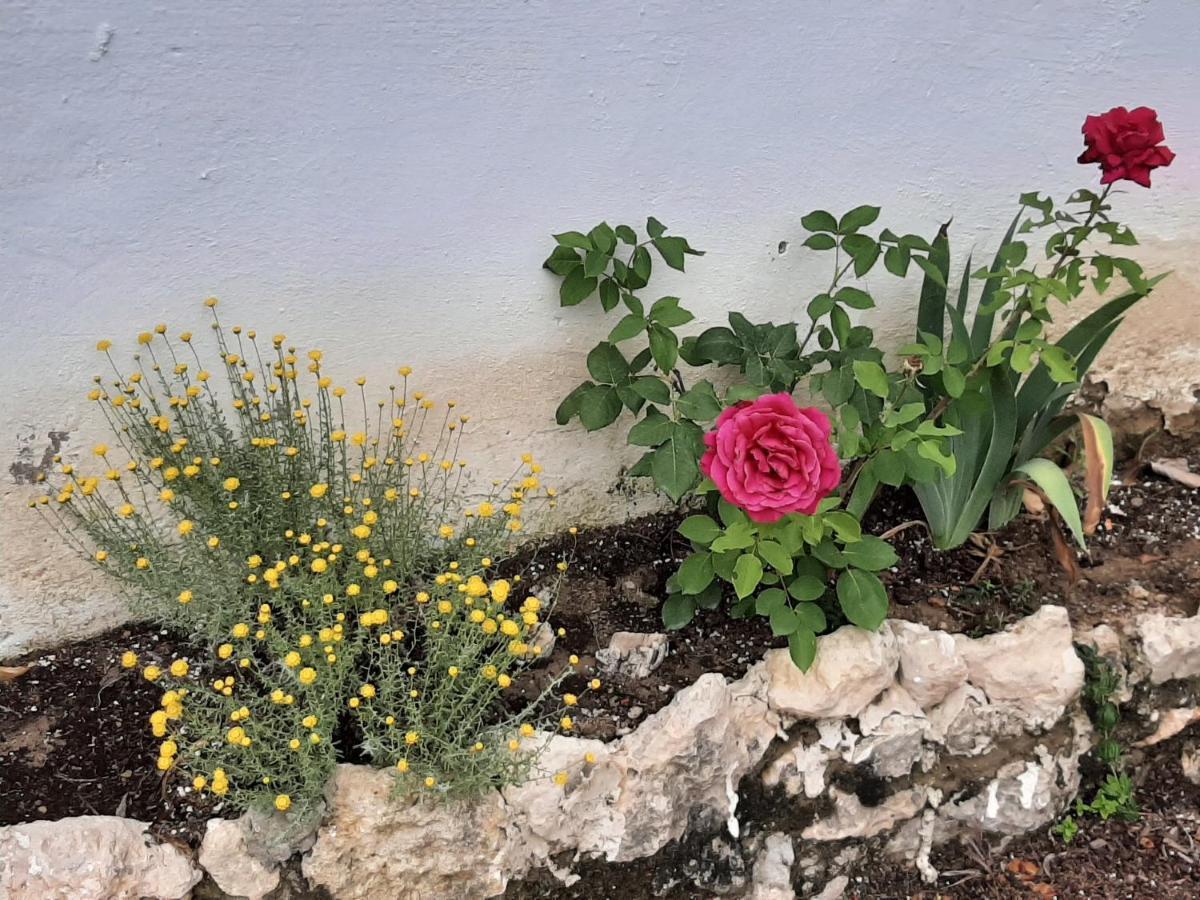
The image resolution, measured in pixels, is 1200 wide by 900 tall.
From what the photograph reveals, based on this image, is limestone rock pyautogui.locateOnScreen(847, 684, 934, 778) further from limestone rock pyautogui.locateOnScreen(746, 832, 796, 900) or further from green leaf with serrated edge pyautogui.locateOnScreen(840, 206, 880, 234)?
green leaf with serrated edge pyautogui.locateOnScreen(840, 206, 880, 234)

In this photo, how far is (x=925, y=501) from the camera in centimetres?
289

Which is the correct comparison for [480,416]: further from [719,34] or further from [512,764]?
[719,34]

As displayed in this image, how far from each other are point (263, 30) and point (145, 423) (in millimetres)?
966

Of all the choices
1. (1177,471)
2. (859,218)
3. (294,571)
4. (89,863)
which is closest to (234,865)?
(89,863)

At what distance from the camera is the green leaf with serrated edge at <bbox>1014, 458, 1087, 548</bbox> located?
2541mm

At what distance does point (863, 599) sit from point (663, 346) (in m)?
0.84

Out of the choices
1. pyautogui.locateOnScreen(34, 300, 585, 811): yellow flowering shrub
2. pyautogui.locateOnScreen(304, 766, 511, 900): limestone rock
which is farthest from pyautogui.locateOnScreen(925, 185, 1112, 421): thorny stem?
pyautogui.locateOnScreen(304, 766, 511, 900): limestone rock

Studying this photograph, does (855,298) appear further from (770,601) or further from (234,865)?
(234,865)

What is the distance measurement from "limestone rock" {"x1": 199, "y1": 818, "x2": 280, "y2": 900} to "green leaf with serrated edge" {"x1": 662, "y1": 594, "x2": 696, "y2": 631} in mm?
1183

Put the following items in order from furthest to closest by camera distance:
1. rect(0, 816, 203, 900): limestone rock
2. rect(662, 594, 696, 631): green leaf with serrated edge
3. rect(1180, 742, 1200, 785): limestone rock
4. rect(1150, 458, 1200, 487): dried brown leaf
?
rect(1150, 458, 1200, 487): dried brown leaf, rect(1180, 742, 1200, 785): limestone rock, rect(662, 594, 696, 631): green leaf with serrated edge, rect(0, 816, 203, 900): limestone rock

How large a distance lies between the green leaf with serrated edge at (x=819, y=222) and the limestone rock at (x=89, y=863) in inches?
85.3

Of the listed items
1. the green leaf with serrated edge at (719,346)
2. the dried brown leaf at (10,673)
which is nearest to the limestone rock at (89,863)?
the dried brown leaf at (10,673)

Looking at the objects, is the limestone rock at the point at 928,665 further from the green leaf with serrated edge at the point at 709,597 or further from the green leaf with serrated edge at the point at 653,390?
the green leaf with serrated edge at the point at 653,390

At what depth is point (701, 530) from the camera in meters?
2.42
